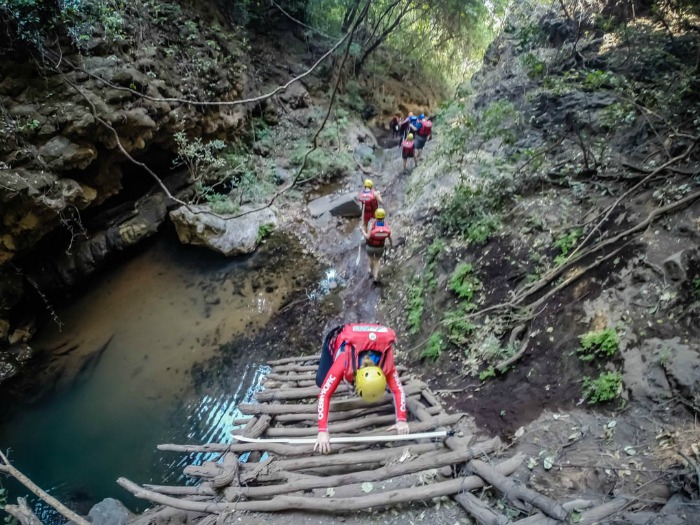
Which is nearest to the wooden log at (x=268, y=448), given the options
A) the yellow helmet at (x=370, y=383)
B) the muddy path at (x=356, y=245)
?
the yellow helmet at (x=370, y=383)

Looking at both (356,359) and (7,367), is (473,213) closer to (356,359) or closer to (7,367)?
(356,359)

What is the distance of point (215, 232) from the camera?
11.0m

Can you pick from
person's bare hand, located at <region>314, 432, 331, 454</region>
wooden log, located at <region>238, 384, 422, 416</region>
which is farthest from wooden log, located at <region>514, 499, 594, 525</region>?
wooden log, located at <region>238, 384, 422, 416</region>

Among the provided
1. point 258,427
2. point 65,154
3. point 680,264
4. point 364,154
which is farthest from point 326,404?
point 364,154

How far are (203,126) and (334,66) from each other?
7484 millimetres

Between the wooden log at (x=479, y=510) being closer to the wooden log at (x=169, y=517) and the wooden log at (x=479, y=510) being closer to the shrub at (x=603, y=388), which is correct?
the shrub at (x=603, y=388)

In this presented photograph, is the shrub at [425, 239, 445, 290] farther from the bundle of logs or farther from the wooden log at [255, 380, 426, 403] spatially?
the bundle of logs

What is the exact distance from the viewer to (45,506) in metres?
5.91

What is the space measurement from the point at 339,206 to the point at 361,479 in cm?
943

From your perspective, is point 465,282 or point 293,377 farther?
point 465,282

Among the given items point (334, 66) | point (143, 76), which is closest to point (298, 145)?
point (334, 66)

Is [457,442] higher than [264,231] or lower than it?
lower

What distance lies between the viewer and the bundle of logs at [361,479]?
281 cm

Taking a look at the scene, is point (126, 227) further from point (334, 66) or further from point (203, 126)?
point (334, 66)
